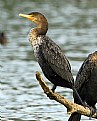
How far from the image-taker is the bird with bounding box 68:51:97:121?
34.8ft

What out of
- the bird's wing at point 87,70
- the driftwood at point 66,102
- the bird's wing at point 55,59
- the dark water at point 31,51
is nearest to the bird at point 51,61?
the bird's wing at point 55,59

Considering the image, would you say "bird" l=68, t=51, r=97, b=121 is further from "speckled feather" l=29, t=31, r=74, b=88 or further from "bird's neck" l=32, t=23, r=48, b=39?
"bird's neck" l=32, t=23, r=48, b=39

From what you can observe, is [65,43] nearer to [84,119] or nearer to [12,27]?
[12,27]

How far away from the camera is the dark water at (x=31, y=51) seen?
45.1 ft

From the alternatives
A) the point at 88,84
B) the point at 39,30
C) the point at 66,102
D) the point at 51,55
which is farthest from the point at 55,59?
the point at 66,102

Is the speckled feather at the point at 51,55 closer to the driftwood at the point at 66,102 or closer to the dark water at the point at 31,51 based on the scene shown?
the driftwood at the point at 66,102

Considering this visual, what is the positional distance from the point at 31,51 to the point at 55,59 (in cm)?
974

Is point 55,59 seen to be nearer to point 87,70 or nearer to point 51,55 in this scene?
point 51,55

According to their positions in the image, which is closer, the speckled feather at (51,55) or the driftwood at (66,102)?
the driftwood at (66,102)

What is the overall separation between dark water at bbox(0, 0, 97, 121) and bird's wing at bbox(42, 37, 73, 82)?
2204mm

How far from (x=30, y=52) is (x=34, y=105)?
653cm

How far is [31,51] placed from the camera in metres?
20.7

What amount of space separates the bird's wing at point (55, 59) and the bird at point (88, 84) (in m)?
0.19

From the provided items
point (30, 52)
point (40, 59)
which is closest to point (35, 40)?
point (40, 59)
